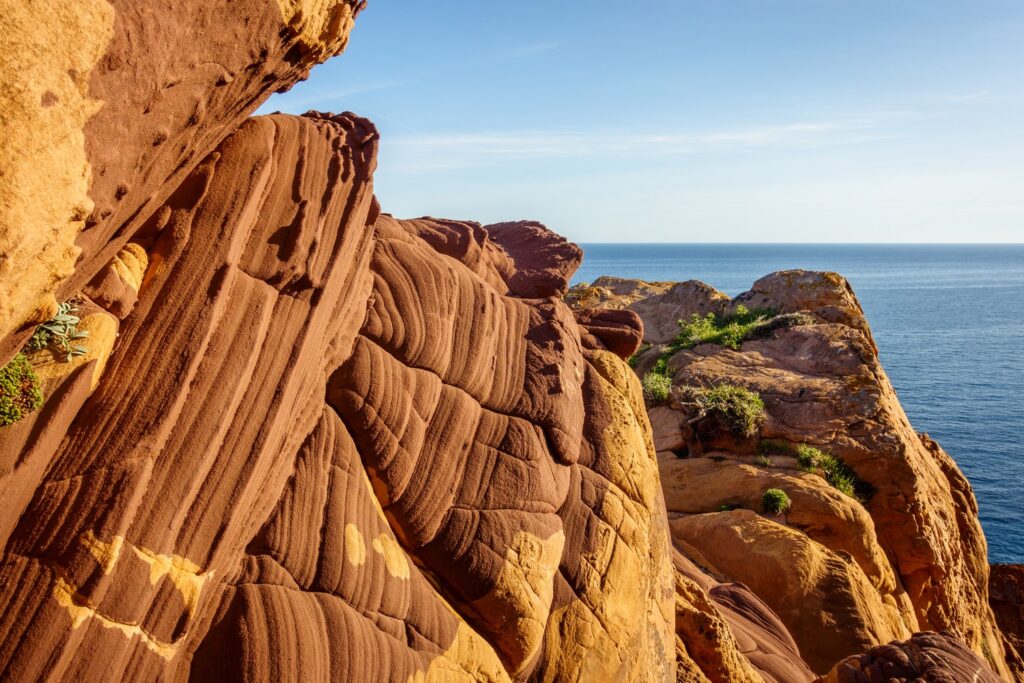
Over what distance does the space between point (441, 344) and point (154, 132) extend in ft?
15.5

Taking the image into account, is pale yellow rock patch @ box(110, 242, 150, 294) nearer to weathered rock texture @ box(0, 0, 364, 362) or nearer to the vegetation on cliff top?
Answer: weathered rock texture @ box(0, 0, 364, 362)

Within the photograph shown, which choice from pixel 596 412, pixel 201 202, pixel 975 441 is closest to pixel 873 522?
pixel 596 412

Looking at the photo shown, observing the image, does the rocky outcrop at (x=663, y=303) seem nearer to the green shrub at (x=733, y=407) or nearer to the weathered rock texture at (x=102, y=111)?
the green shrub at (x=733, y=407)

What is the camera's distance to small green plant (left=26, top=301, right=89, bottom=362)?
587 cm

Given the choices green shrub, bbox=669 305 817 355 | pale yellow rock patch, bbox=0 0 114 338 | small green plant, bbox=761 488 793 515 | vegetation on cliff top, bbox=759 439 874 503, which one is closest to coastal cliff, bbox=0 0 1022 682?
pale yellow rock patch, bbox=0 0 114 338

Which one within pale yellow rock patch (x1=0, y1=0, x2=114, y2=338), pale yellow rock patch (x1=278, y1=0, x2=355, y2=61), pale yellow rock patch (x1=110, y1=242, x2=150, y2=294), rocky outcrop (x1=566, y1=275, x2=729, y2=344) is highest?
pale yellow rock patch (x1=278, y1=0, x2=355, y2=61)

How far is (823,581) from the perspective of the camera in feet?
59.0

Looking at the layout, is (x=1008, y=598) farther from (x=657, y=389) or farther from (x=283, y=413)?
(x=283, y=413)

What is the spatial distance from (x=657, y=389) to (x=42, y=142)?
2315 cm

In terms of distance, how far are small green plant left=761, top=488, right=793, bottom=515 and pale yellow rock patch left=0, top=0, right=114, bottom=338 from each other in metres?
18.6

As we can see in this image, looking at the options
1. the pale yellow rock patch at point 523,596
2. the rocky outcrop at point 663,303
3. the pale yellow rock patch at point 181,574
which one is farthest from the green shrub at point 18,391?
the rocky outcrop at point 663,303

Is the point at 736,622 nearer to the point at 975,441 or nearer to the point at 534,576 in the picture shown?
the point at 534,576

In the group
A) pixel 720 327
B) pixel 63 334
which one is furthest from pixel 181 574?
pixel 720 327

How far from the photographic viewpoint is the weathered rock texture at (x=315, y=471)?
6082mm
